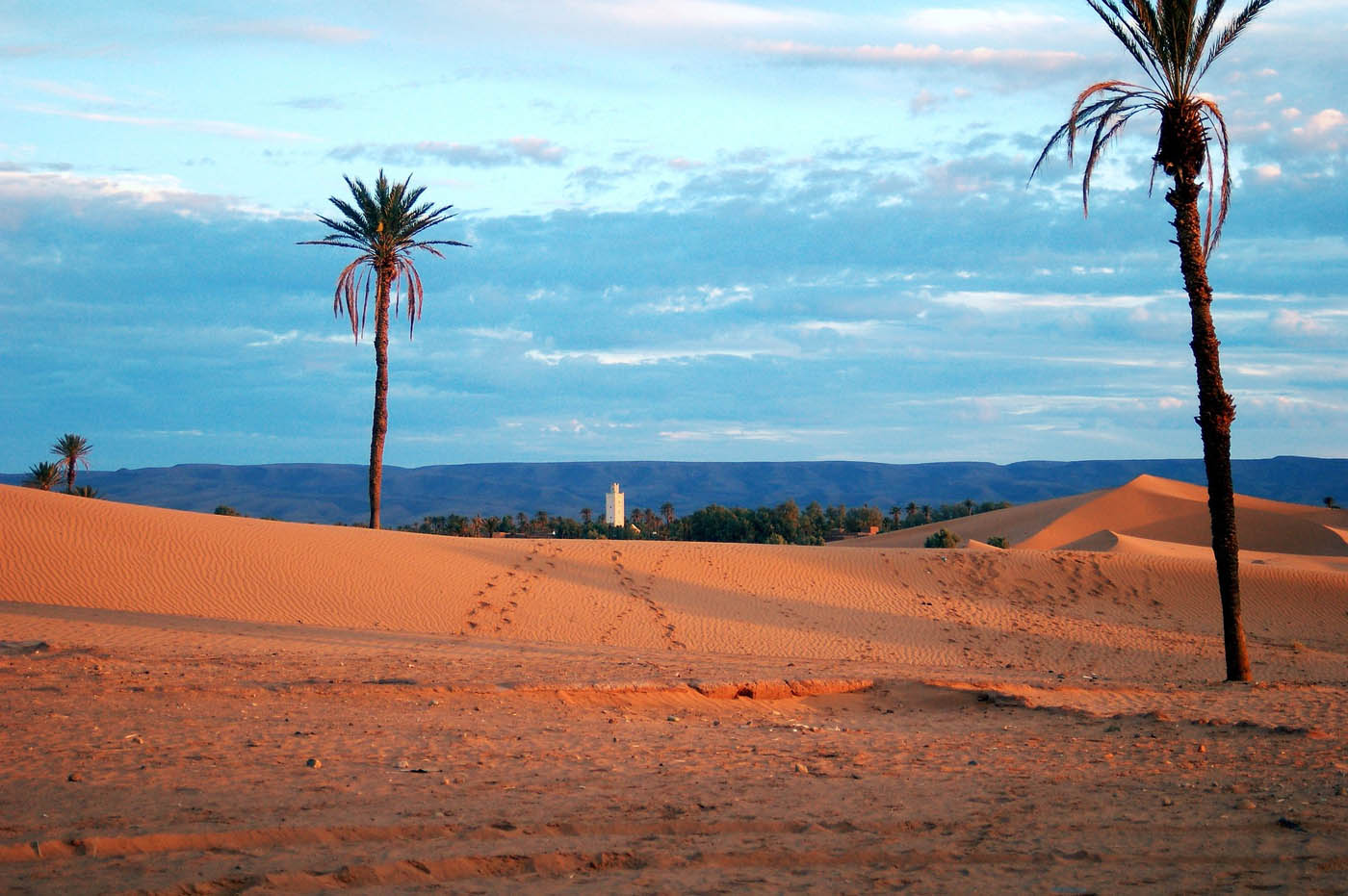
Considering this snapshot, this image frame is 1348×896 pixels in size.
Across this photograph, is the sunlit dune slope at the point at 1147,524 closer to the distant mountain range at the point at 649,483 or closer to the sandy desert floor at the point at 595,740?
the sandy desert floor at the point at 595,740

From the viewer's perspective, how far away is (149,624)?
1759 centimetres

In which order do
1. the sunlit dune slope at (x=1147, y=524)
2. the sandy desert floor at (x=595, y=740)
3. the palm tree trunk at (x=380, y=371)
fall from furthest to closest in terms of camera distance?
the sunlit dune slope at (x=1147, y=524) < the palm tree trunk at (x=380, y=371) < the sandy desert floor at (x=595, y=740)

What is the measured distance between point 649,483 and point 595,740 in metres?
153

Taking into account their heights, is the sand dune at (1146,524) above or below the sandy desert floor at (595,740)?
A: above

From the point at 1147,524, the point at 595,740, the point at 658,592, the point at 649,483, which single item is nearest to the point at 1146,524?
the point at 1147,524

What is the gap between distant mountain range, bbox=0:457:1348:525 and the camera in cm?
13350

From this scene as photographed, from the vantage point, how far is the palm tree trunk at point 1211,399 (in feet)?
54.3

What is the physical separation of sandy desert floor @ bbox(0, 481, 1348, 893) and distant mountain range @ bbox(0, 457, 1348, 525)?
102 meters

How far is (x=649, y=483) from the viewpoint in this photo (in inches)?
6388

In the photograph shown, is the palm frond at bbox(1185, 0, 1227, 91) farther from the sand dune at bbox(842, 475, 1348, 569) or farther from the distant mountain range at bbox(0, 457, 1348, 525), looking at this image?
the distant mountain range at bbox(0, 457, 1348, 525)

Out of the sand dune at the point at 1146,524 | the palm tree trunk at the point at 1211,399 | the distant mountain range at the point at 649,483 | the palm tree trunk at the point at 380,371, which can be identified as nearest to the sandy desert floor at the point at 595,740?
the palm tree trunk at the point at 1211,399

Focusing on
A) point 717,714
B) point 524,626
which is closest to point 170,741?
point 717,714

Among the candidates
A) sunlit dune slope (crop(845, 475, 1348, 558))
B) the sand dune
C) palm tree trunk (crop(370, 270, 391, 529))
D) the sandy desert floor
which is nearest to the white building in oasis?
sunlit dune slope (crop(845, 475, 1348, 558))

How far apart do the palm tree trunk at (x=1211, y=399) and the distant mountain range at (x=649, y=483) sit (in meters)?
112
